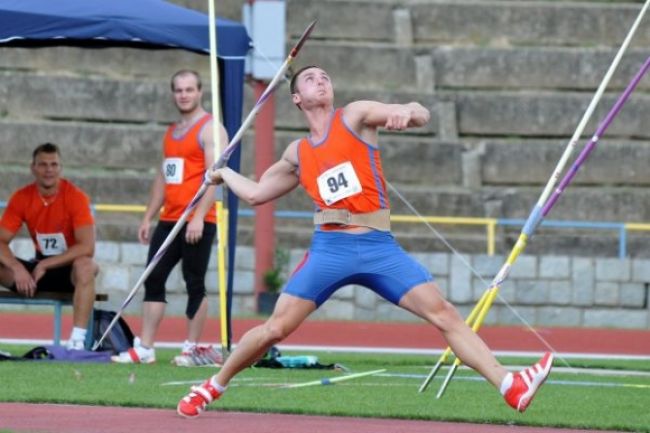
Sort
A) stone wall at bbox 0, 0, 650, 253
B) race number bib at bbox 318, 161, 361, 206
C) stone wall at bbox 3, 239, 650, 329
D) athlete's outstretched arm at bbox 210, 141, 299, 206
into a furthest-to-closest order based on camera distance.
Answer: stone wall at bbox 0, 0, 650, 253 → stone wall at bbox 3, 239, 650, 329 → athlete's outstretched arm at bbox 210, 141, 299, 206 → race number bib at bbox 318, 161, 361, 206

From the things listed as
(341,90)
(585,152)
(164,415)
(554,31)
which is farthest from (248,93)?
(164,415)

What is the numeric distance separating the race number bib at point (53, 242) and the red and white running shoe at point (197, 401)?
15.5ft

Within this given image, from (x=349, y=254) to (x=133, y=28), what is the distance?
15.5ft

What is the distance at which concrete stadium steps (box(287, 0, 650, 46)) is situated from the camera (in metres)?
25.9

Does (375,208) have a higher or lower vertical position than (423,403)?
higher

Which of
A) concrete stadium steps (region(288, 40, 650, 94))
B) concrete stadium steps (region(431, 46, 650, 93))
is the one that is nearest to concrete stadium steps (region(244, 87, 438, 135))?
concrete stadium steps (region(288, 40, 650, 94))

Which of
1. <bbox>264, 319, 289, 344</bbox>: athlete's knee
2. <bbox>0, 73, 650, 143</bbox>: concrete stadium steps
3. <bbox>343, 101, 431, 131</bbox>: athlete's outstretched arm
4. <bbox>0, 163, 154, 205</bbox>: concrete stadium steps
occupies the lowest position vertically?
<bbox>264, 319, 289, 344</bbox>: athlete's knee

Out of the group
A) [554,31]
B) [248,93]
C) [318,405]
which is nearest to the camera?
Answer: [318,405]

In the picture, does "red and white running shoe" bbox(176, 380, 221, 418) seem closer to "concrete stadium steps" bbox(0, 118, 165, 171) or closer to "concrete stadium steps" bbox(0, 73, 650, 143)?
"concrete stadium steps" bbox(0, 118, 165, 171)

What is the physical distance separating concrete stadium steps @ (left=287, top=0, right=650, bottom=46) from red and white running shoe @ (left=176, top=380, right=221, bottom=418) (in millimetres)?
16577

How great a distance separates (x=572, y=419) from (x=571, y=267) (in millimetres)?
11427

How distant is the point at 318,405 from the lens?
33.8 feet

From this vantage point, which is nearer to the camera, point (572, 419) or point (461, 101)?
point (572, 419)

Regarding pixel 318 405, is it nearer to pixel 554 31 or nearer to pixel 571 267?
pixel 571 267
